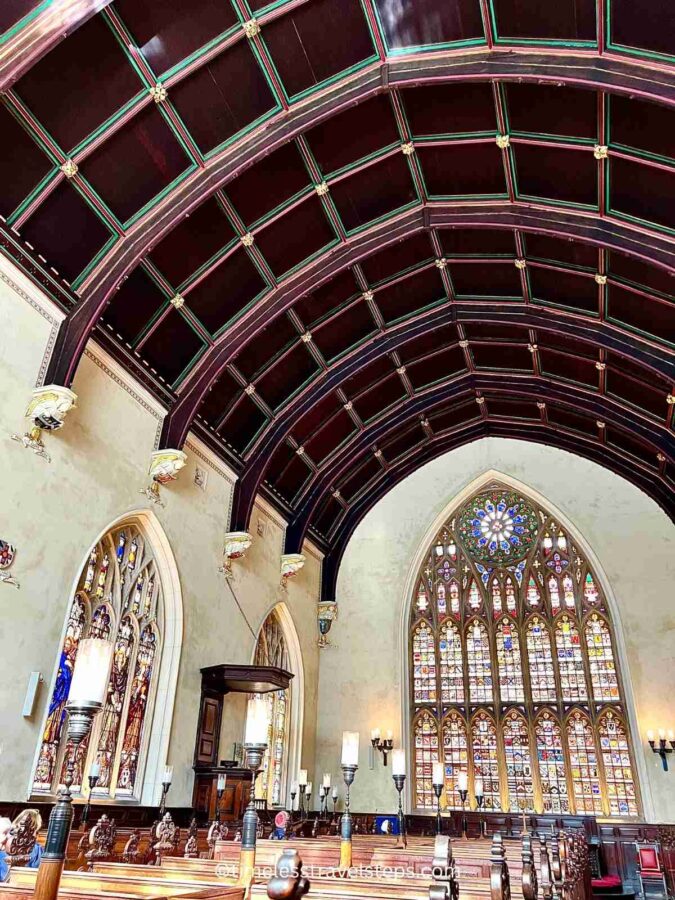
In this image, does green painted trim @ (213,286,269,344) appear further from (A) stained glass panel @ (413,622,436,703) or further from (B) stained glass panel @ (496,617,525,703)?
(B) stained glass panel @ (496,617,525,703)

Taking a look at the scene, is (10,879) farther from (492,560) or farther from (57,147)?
(492,560)

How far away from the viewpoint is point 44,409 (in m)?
9.27

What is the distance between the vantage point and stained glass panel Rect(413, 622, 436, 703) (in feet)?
63.0

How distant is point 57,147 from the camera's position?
9188 millimetres

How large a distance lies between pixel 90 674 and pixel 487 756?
55.4 feet

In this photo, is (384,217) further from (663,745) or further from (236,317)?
(663,745)

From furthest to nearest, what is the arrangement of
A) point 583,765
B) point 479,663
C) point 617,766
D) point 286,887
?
point 479,663, point 583,765, point 617,766, point 286,887

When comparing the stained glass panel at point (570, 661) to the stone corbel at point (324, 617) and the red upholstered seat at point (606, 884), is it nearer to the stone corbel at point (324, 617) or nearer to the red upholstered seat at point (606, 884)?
the red upholstered seat at point (606, 884)

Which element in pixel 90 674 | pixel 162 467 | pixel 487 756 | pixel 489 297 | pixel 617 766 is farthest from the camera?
pixel 487 756

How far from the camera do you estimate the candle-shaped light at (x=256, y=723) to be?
6.18m

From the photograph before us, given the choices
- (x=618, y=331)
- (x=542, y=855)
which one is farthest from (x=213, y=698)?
(x=618, y=331)

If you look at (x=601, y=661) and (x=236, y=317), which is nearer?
(x=236, y=317)

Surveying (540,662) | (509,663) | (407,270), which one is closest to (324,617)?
(509,663)

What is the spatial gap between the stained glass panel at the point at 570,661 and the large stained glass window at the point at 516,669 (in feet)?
0.09
